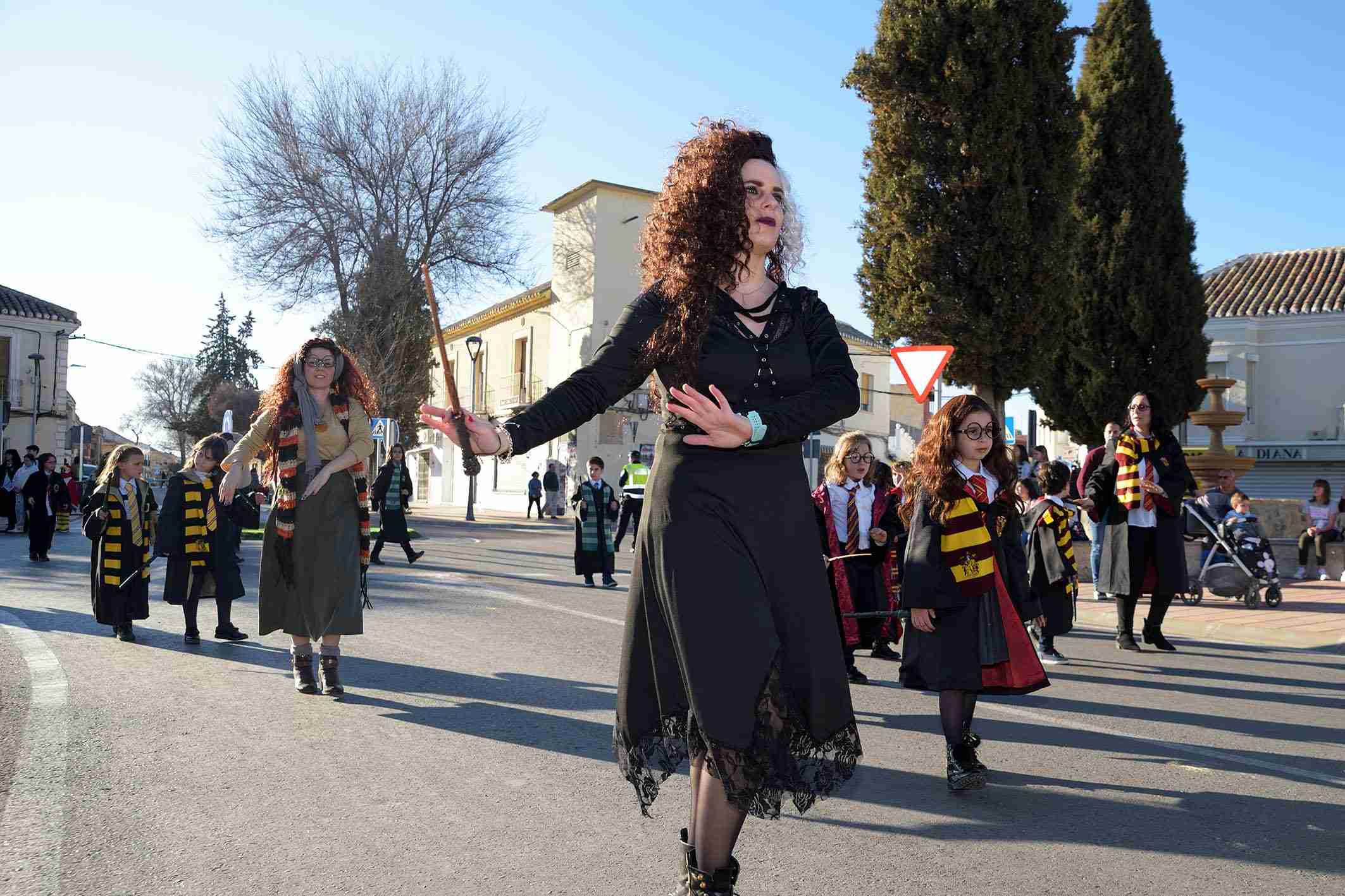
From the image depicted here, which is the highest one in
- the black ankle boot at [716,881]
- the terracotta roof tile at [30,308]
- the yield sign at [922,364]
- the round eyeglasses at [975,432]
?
the terracotta roof tile at [30,308]

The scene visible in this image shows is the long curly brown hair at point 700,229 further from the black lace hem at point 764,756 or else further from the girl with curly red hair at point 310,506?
the girl with curly red hair at point 310,506

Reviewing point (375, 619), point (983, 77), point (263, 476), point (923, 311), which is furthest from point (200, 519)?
point (983, 77)

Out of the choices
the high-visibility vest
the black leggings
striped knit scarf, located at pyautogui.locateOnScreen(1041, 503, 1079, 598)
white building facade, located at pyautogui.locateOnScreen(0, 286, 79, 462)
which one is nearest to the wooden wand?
striped knit scarf, located at pyautogui.locateOnScreen(1041, 503, 1079, 598)

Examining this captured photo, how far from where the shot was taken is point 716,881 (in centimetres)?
269

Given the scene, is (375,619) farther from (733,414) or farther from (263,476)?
(733,414)

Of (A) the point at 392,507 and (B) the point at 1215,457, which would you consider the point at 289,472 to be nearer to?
(A) the point at 392,507

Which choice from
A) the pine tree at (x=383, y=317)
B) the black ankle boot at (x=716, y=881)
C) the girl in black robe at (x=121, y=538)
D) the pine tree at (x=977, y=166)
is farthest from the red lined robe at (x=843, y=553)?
the pine tree at (x=383, y=317)

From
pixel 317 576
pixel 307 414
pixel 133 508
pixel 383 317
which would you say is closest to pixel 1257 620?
pixel 317 576

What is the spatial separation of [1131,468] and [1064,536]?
1.03 m

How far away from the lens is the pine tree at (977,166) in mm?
18875

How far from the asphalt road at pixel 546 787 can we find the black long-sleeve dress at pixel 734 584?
0.77 metres

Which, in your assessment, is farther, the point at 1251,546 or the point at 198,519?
the point at 1251,546

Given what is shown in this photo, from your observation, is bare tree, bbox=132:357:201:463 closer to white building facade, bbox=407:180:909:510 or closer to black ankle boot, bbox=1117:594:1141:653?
white building facade, bbox=407:180:909:510

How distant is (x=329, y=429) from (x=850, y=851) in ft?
13.2
